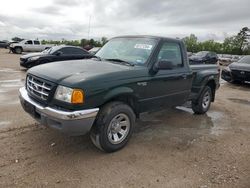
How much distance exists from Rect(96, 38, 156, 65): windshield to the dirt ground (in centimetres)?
149

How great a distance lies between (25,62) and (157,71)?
10.9 meters

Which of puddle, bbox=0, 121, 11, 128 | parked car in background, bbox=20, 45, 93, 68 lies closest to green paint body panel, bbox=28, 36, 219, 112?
puddle, bbox=0, 121, 11, 128

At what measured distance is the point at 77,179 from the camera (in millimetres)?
3477

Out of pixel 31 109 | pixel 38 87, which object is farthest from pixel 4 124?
pixel 38 87

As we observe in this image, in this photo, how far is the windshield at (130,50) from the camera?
190 inches

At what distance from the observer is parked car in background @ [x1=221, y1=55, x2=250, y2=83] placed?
12127 mm

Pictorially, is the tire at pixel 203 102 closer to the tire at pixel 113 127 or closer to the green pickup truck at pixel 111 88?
the green pickup truck at pixel 111 88

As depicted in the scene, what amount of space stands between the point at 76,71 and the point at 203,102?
3.98 metres

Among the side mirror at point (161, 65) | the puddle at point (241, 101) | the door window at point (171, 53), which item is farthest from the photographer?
the puddle at point (241, 101)

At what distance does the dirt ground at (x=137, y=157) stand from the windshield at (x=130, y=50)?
1.49 meters

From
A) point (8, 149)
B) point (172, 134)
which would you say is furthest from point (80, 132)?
point (172, 134)

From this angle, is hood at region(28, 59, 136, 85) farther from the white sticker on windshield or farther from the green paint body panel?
the white sticker on windshield

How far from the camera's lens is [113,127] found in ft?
13.9

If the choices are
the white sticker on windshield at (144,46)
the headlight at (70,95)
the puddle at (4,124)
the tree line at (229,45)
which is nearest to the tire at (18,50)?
the tree line at (229,45)
